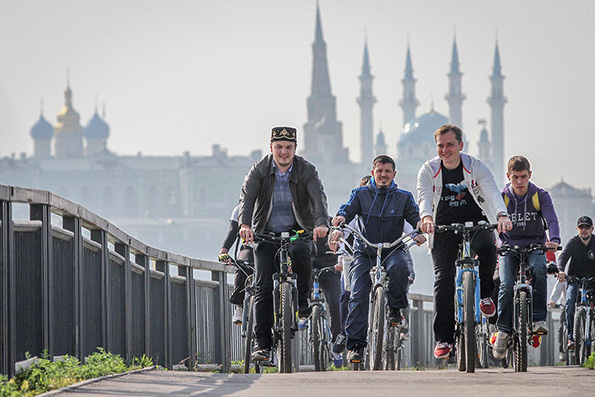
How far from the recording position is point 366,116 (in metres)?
163

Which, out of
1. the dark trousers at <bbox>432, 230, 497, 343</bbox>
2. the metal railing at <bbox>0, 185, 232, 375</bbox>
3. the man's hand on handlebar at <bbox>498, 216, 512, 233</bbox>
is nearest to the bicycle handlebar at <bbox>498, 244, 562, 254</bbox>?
the dark trousers at <bbox>432, 230, 497, 343</bbox>

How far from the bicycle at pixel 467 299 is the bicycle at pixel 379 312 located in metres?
0.52

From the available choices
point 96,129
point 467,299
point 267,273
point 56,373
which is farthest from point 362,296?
point 96,129

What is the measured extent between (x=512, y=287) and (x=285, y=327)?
4.44 feet

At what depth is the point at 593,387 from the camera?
595 cm

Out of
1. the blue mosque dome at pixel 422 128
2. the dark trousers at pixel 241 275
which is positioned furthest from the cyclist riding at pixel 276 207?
the blue mosque dome at pixel 422 128

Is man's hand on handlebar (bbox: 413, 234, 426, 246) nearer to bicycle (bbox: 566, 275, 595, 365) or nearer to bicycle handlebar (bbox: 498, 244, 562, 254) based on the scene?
bicycle handlebar (bbox: 498, 244, 562, 254)

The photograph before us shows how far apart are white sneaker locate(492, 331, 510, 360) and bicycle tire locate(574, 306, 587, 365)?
3.14 meters

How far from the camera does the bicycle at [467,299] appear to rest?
697 centimetres

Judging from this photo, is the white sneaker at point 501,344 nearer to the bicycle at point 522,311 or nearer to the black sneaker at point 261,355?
the bicycle at point 522,311

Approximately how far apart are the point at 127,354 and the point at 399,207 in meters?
1.67

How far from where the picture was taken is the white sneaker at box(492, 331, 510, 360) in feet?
25.9

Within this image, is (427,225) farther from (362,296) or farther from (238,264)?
(238,264)

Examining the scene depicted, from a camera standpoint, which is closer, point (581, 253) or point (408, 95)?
point (581, 253)
